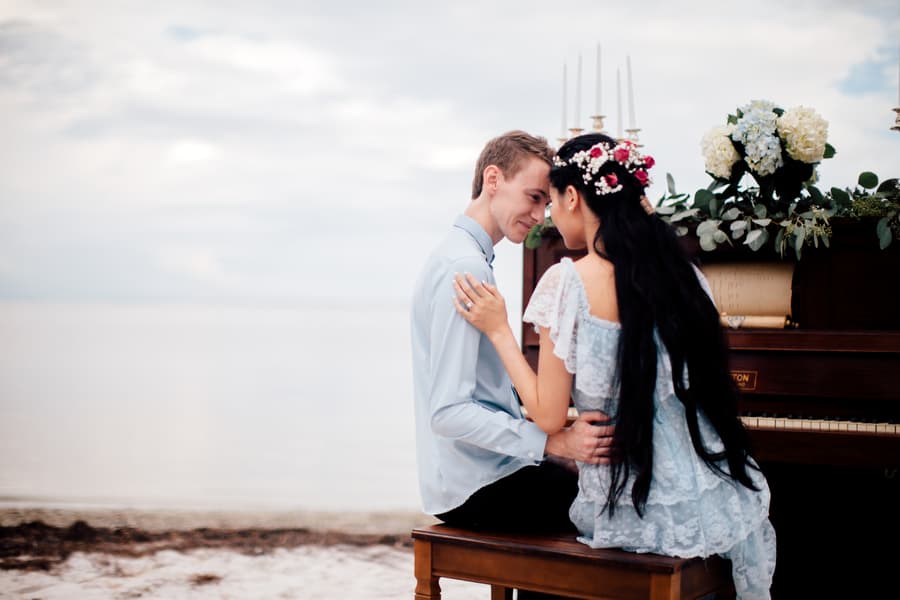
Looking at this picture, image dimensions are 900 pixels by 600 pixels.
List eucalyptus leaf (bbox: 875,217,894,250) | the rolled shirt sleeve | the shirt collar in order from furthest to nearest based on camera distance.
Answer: eucalyptus leaf (bbox: 875,217,894,250) → the shirt collar → the rolled shirt sleeve

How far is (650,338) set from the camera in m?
2.00

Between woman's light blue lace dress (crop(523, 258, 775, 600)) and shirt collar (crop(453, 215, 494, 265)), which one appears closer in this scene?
woman's light blue lace dress (crop(523, 258, 775, 600))

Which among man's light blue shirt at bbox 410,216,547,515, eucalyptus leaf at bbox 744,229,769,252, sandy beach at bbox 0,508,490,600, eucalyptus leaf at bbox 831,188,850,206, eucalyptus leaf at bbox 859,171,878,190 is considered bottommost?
sandy beach at bbox 0,508,490,600

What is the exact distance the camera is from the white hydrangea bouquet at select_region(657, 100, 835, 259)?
323 centimetres

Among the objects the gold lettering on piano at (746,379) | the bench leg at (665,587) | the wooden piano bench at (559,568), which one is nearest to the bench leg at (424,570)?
the wooden piano bench at (559,568)

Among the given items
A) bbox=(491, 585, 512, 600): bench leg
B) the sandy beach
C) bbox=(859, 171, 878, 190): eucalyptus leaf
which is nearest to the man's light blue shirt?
bbox=(491, 585, 512, 600): bench leg

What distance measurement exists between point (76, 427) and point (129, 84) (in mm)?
3300

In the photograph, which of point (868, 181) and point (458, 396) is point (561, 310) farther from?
point (868, 181)

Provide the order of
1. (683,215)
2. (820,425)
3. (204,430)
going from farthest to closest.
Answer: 1. (204,430)
2. (683,215)
3. (820,425)

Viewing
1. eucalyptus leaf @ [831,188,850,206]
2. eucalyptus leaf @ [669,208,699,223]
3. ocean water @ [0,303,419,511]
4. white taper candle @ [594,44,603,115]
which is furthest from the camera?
ocean water @ [0,303,419,511]

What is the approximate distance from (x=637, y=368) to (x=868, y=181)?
1.79m

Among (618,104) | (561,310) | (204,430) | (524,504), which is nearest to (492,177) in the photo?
(561,310)

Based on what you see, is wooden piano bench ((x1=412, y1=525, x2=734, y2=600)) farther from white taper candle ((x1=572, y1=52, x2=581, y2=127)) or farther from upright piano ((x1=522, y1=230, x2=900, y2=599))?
white taper candle ((x1=572, y1=52, x2=581, y2=127))

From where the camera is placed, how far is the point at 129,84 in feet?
29.7
